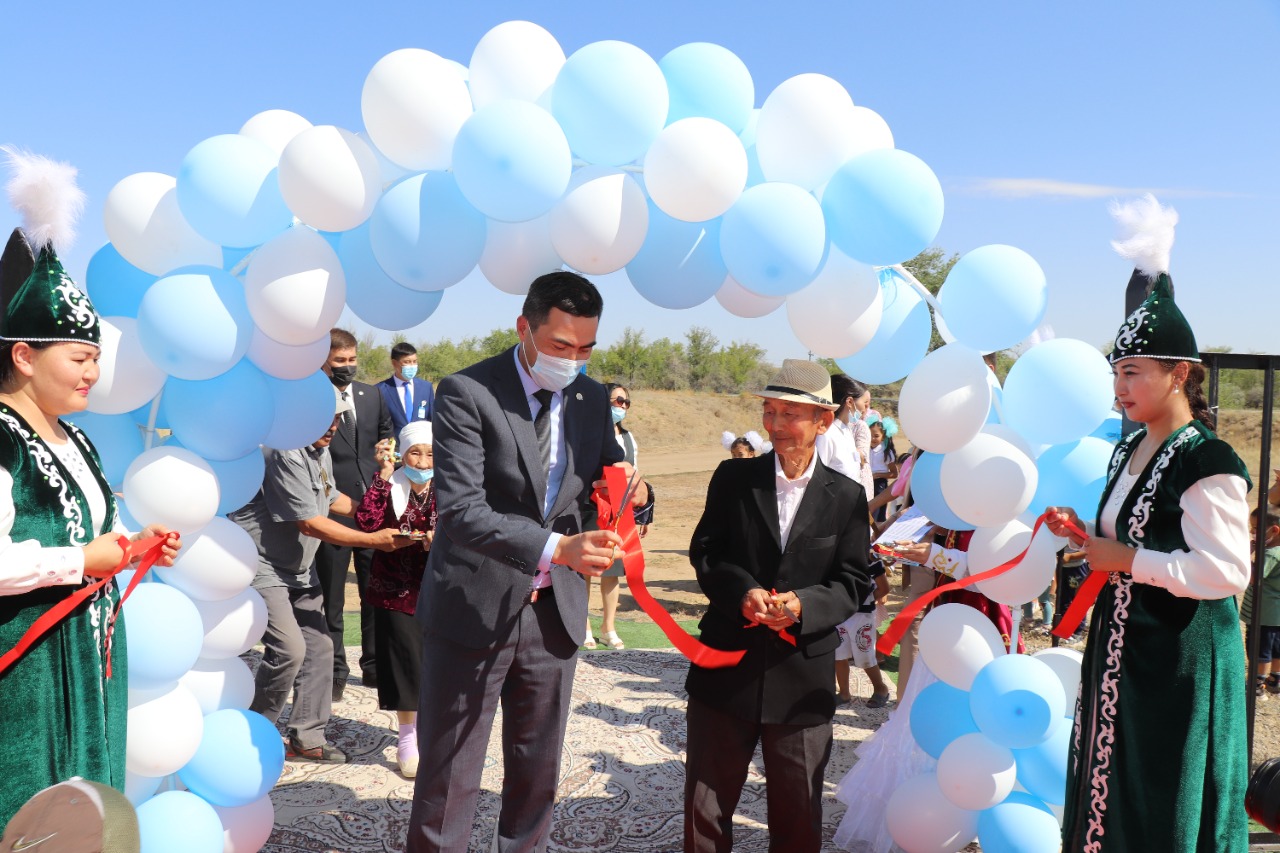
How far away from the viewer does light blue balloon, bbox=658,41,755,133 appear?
326 centimetres

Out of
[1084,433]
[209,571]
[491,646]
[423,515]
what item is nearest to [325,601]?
[423,515]

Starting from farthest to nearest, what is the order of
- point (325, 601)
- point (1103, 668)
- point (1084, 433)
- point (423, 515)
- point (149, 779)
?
point (325, 601) → point (423, 515) → point (1084, 433) → point (149, 779) → point (1103, 668)

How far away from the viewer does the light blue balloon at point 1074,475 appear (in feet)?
11.4

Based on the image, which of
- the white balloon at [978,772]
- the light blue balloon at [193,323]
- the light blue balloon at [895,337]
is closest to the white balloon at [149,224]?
the light blue balloon at [193,323]

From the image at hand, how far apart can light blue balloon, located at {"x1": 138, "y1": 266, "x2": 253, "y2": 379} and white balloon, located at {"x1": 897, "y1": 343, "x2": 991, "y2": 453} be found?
221 cm

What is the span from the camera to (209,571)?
3.26 m

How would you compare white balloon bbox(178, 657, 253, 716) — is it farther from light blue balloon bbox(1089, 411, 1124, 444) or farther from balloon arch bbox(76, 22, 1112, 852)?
light blue balloon bbox(1089, 411, 1124, 444)

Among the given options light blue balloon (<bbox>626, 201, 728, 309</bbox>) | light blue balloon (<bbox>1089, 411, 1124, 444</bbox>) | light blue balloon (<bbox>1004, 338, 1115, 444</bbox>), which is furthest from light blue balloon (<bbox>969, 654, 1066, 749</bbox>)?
light blue balloon (<bbox>626, 201, 728, 309</bbox>)

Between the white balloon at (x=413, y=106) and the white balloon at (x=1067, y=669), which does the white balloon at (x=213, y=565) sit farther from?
the white balloon at (x=1067, y=669)

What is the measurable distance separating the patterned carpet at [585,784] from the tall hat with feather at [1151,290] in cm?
241

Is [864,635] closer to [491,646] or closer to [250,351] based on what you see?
[491,646]

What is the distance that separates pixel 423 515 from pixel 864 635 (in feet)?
9.15

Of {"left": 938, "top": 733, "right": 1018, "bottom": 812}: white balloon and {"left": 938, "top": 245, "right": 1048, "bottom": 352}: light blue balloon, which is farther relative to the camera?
{"left": 938, "top": 733, "right": 1018, "bottom": 812}: white balloon

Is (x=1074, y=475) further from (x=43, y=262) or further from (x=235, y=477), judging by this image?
(x=43, y=262)
